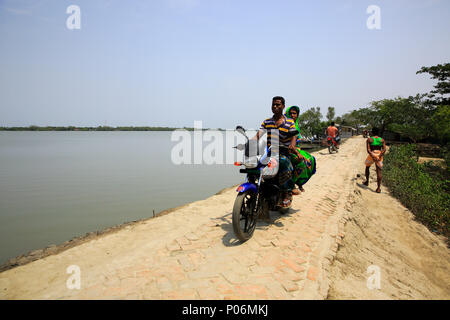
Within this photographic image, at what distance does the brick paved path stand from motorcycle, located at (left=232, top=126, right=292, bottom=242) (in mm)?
368

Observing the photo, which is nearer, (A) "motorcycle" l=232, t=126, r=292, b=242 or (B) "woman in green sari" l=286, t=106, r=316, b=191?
(A) "motorcycle" l=232, t=126, r=292, b=242

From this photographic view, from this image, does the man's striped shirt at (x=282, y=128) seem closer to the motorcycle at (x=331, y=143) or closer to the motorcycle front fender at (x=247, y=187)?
the motorcycle front fender at (x=247, y=187)

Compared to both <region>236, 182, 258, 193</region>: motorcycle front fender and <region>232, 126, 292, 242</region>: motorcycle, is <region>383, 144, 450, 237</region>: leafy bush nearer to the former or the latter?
<region>232, 126, 292, 242</region>: motorcycle

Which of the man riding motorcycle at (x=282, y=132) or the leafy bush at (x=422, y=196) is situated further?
the leafy bush at (x=422, y=196)

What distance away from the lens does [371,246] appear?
15.6 feet

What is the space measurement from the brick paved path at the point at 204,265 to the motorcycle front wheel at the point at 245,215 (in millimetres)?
188

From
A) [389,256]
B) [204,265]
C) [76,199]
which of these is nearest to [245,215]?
[204,265]

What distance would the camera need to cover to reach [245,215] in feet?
12.9

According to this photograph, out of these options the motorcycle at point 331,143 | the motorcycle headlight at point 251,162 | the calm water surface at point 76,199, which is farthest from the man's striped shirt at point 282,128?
the motorcycle at point 331,143

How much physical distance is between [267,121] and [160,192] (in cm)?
1013

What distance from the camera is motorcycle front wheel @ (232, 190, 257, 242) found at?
3.61m

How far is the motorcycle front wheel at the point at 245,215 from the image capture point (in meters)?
3.61
